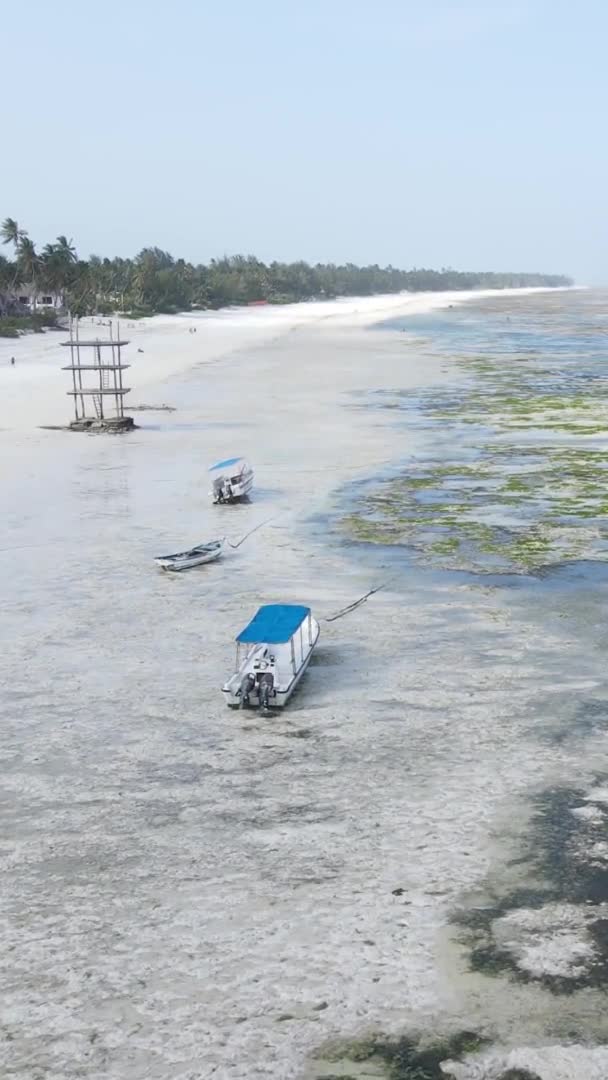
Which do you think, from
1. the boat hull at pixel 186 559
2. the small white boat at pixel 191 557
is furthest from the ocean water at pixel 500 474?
the boat hull at pixel 186 559

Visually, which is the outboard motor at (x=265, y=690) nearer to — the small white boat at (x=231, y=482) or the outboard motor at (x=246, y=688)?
the outboard motor at (x=246, y=688)

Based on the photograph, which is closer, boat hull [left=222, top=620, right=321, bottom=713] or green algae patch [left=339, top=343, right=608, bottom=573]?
boat hull [left=222, top=620, right=321, bottom=713]

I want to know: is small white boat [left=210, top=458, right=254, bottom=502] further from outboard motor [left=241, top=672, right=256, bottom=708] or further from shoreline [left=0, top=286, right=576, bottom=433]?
shoreline [left=0, top=286, right=576, bottom=433]

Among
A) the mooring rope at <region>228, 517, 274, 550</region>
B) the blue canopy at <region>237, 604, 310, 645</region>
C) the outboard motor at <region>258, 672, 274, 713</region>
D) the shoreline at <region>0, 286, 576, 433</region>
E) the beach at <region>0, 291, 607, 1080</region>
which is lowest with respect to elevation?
the beach at <region>0, 291, 607, 1080</region>

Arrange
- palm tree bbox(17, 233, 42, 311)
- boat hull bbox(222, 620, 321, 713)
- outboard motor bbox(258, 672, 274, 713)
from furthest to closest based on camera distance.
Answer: palm tree bbox(17, 233, 42, 311) < boat hull bbox(222, 620, 321, 713) < outboard motor bbox(258, 672, 274, 713)

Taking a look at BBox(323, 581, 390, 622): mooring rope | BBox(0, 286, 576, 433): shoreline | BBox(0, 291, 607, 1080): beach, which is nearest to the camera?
BBox(0, 291, 607, 1080): beach

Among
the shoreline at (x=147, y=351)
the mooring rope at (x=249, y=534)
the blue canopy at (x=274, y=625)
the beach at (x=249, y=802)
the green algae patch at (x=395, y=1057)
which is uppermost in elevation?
the shoreline at (x=147, y=351)

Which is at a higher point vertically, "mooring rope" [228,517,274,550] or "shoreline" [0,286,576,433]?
"shoreline" [0,286,576,433]

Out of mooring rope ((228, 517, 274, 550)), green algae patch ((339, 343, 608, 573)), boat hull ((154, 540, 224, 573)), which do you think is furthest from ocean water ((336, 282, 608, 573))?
boat hull ((154, 540, 224, 573))
